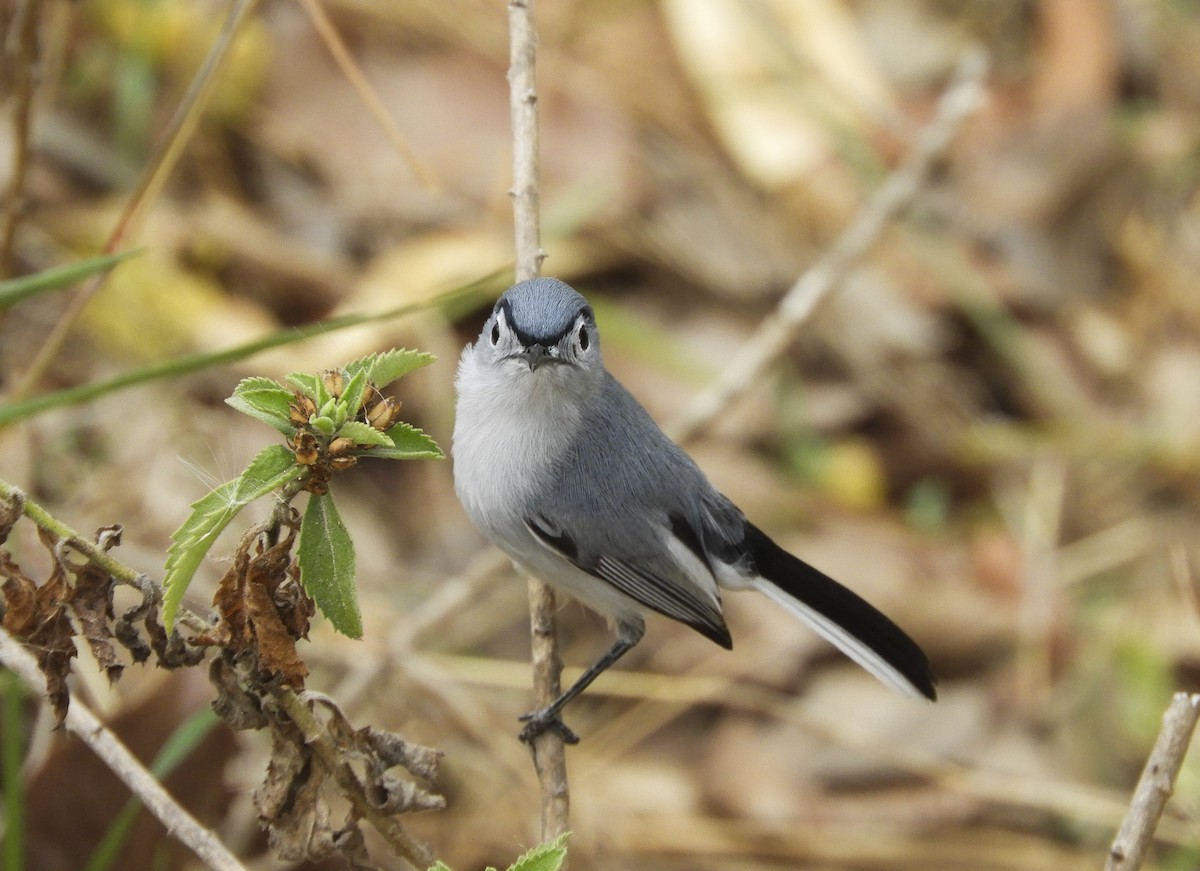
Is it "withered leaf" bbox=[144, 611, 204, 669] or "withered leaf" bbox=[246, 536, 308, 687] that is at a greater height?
"withered leaf" bbox=[246, 536, 308, 687]

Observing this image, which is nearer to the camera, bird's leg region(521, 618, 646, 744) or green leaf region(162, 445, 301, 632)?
green leaf region(162, 445, 301, 632)

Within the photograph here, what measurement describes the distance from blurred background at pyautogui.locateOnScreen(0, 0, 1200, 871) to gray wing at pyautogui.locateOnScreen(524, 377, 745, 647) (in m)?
0.65

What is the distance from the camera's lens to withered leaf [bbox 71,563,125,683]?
1.38m

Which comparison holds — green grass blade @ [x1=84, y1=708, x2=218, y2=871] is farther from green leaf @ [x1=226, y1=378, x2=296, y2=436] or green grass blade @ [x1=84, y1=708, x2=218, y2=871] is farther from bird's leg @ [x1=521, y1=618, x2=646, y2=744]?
green leaf @ [x1=226, y1=378, x2=296, y2=436]

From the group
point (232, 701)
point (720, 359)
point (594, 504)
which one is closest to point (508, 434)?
point (594, 504)

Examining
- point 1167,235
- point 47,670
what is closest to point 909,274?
point 1167,235

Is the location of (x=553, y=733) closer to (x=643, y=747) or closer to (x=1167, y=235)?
(x=643, y=747)

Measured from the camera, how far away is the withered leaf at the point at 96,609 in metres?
1.38

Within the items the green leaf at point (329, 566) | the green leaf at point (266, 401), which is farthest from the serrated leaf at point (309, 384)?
the green leaf at point (329, 566)

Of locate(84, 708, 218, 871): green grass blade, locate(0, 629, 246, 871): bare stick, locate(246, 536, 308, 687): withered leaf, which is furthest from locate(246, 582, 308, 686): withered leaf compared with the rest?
locate(84, 708, 218, 871): green grass blade

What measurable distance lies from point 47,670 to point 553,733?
3.49ft

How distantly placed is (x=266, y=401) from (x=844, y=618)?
159 cm

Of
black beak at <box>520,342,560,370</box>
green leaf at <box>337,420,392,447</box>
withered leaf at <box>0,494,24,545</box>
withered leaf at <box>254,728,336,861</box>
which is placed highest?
black beak at <box>520,342,560,370</box>

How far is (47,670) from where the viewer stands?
140 cm
